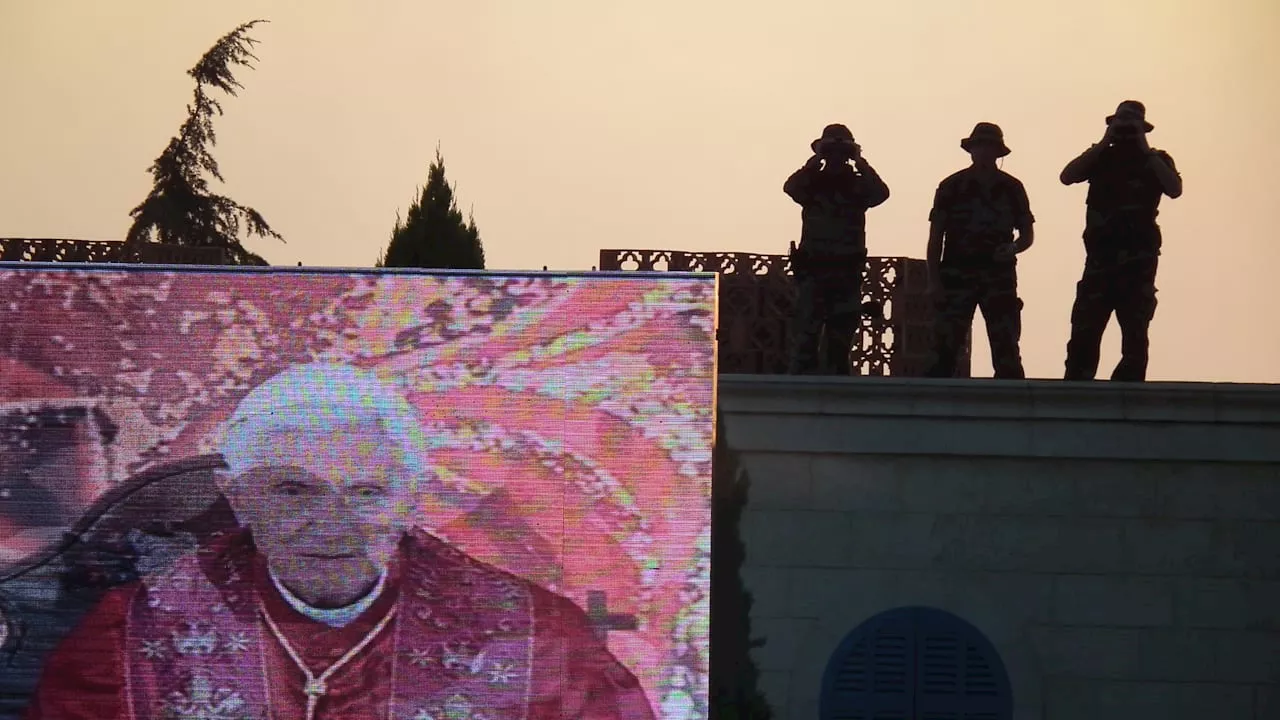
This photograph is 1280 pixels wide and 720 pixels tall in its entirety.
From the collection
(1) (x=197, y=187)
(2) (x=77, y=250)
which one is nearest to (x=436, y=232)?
(1) (x=197, y=187)

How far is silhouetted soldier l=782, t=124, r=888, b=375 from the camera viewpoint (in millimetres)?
15766

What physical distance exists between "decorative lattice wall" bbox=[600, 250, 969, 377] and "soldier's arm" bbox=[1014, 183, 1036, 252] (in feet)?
4.19

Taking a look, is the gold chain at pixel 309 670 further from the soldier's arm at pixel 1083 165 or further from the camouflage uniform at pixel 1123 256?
the soldier's arm at pixel 1083 165

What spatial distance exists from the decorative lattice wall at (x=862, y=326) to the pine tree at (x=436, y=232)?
11.7 metres

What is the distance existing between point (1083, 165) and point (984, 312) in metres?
1.17

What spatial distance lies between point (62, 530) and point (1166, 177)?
739 cm

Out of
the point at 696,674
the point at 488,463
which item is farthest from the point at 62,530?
the point at 696,674

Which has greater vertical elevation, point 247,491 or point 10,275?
point 10,275

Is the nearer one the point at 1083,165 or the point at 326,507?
the point at 326,507

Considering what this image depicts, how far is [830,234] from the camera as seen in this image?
15.8 metres

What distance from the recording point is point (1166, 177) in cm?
1552

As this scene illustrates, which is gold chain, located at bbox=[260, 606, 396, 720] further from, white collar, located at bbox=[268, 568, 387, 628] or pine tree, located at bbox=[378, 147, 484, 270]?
pine tree, located at bbox=[378, 147, 484, 270]

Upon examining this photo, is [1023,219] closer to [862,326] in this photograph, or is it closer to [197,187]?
[862,326]

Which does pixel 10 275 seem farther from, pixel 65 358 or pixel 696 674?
pixel 696 674
